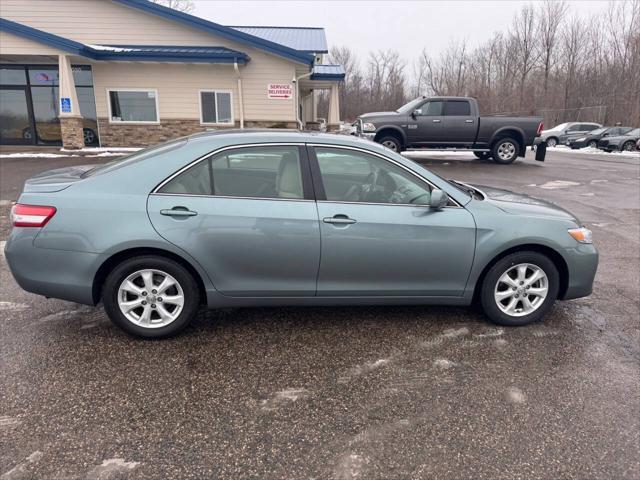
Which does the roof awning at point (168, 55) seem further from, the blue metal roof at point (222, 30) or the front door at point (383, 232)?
the front door at point (383, 232)

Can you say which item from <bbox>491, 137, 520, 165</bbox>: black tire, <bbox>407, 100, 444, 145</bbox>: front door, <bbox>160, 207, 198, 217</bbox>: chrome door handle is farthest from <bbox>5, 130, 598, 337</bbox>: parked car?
<bbox>491, 137, 520, 165</bbox>: black tire

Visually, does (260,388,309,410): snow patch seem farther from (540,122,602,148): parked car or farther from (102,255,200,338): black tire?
(540,122,602,148): parked car

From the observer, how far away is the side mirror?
139 inches

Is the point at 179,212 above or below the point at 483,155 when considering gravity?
above

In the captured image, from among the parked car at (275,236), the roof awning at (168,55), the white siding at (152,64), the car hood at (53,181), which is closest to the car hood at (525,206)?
the parked car at (275,236)

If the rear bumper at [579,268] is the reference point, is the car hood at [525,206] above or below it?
above

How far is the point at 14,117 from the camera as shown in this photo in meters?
18.0

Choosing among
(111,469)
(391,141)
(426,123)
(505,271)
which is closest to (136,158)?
(111,469)

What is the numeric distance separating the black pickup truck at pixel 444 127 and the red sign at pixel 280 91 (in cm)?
434

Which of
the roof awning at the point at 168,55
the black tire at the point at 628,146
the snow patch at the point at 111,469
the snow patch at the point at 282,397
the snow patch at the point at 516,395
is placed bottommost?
the snow patch at the point at 516,395

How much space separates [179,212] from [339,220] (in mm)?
1193

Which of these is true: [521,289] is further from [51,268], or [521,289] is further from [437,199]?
[51,268]

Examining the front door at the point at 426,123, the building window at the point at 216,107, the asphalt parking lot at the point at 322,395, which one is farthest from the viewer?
the building window at the point at 216,107

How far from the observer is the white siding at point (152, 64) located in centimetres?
1720
